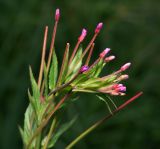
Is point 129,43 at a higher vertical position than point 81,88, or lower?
lower

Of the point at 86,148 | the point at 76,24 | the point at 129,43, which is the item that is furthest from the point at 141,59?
the point at 86,148

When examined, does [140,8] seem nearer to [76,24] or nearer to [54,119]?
[76,24]

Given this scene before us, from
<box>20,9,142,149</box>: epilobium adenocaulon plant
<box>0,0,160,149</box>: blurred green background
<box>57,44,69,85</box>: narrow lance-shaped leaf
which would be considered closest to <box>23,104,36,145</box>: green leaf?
<box>20,9,142,149</box>: epilobium adenocaulon plant

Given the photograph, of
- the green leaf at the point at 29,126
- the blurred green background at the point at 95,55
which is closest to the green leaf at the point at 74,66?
the green leaf at the point at 29,126

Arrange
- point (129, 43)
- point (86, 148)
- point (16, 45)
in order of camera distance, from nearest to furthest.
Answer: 1. point (86, 148)
2. point (16, 45)
3. point (129, 43)

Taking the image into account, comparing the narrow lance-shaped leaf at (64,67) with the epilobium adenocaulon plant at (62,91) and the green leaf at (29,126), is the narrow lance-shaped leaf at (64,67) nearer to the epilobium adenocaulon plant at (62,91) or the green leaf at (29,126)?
the epilobium adenocaulon plant at (62,91)

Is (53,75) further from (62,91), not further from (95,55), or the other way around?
(95,55)

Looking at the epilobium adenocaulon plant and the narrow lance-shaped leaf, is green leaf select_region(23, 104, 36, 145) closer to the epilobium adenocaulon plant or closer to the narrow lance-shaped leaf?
the epilobium adenocaulon plant

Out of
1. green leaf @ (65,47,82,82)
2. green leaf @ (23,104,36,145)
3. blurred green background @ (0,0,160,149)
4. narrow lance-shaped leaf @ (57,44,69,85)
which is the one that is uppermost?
narrow lance-shaped leaf @ (57,44,69,85)
